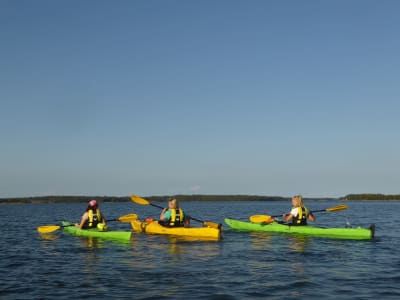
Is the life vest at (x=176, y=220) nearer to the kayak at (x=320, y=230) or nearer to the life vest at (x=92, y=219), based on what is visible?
the life vest at (x=92, y=219)

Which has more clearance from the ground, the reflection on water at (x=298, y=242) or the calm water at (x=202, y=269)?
the reflection on water at (x=298, y=242)

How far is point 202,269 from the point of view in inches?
462

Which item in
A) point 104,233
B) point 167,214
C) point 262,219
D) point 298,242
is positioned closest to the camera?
point 298,242

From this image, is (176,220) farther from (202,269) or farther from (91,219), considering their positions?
(202,269)

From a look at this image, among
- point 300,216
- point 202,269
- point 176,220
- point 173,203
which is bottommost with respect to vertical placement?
point 202,269

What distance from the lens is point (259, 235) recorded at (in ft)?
66.3

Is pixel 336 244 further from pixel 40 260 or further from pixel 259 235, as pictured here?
pixel 40 260

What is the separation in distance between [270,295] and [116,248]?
837cm

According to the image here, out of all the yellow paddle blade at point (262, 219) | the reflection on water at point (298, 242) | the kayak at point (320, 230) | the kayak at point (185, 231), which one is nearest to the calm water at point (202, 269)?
the reflection on water at point (298, 242)

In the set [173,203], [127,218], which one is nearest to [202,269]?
[173,203]

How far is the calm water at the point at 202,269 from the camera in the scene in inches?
366

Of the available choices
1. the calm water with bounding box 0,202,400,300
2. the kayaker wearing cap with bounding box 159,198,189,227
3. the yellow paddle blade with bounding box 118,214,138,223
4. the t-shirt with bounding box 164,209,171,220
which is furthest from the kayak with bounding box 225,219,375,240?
the yellow paddle blade with bounding box 118,214,138,223

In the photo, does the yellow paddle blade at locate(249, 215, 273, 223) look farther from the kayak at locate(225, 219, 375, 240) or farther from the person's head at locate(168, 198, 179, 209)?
the person's head at locate(168, 198, 179, 209)

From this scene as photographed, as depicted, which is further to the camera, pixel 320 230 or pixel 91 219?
pixel 320 230
